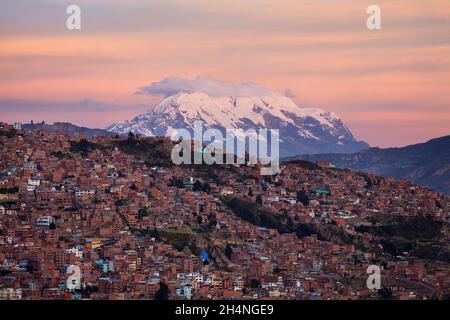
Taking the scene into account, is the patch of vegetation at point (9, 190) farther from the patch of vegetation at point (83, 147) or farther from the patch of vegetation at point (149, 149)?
the patch of vegetation at point (149, 149)

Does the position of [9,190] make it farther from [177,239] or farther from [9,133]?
[9,133]

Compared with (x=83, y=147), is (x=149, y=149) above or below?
below

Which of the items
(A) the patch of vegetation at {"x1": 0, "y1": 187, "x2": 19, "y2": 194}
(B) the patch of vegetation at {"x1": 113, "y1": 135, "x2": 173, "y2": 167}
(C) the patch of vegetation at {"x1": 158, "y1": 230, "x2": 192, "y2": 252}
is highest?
(B) the patch of vegetation at {"x1": 113, "y1": 135, "x2": 173, "y2": 167}

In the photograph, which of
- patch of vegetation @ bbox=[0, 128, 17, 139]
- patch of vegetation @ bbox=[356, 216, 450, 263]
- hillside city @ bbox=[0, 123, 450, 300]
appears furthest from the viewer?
patch of vegetation @ bbox=[0, 128, 17, 139]

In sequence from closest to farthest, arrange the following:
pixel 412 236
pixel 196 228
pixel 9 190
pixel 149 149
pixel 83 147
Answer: pixel 196 228 < pixel 9 190 < pixel 412 236 < pixel 83 147 < pixel 149 149

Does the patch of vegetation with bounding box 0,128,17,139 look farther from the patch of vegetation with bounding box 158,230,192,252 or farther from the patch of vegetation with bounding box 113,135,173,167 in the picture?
the patch of vegetation with bounding box 158,230,192,252

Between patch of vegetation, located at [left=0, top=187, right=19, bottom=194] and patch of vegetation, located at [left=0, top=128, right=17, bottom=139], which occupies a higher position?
patch of vegetation, located at [left=0, top=128, right=17, bottom=139]

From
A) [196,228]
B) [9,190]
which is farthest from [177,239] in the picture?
[9,190]

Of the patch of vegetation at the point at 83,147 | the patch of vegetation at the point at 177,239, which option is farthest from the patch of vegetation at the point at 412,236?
the patch of vegetation at the point at 83,147

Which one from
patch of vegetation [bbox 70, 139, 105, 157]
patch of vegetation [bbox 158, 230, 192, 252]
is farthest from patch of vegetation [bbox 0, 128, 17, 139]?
patch of vegetation [bbox 158, 230, 192, 252]
